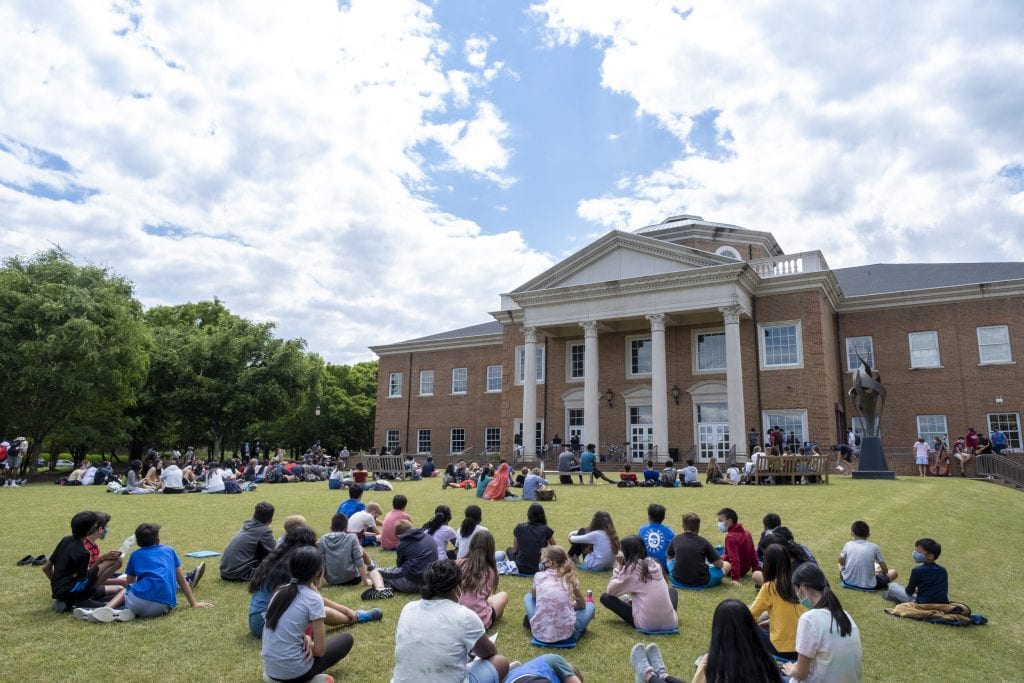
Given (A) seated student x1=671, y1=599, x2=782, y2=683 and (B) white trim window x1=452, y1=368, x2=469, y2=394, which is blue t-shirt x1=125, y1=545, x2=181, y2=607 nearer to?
(A) seated student x1=671, y1=599, x2=782, y2=683

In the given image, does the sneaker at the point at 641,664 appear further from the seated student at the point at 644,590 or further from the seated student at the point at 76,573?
the seated student at the point at 76,573

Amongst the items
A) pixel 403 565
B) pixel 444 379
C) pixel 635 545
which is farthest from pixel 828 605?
pixel 444 379

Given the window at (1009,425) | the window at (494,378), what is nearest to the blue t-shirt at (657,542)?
the window at (1009,425)

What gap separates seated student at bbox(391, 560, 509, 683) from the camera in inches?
178

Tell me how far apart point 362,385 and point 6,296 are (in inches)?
1552

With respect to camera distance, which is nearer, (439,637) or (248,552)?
(439,637)

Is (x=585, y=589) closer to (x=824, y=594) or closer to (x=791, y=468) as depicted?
(x=824, y=594)

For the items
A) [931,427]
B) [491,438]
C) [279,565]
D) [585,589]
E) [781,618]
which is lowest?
[585,589]

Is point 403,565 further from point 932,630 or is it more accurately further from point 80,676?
point 932,630

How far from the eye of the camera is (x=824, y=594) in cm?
480

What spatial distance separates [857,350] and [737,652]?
3306 centimetres

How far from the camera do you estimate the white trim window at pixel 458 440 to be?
43.6 metres

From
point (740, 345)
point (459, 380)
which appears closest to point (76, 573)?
point (740, 345)

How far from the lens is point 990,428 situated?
29.4m
